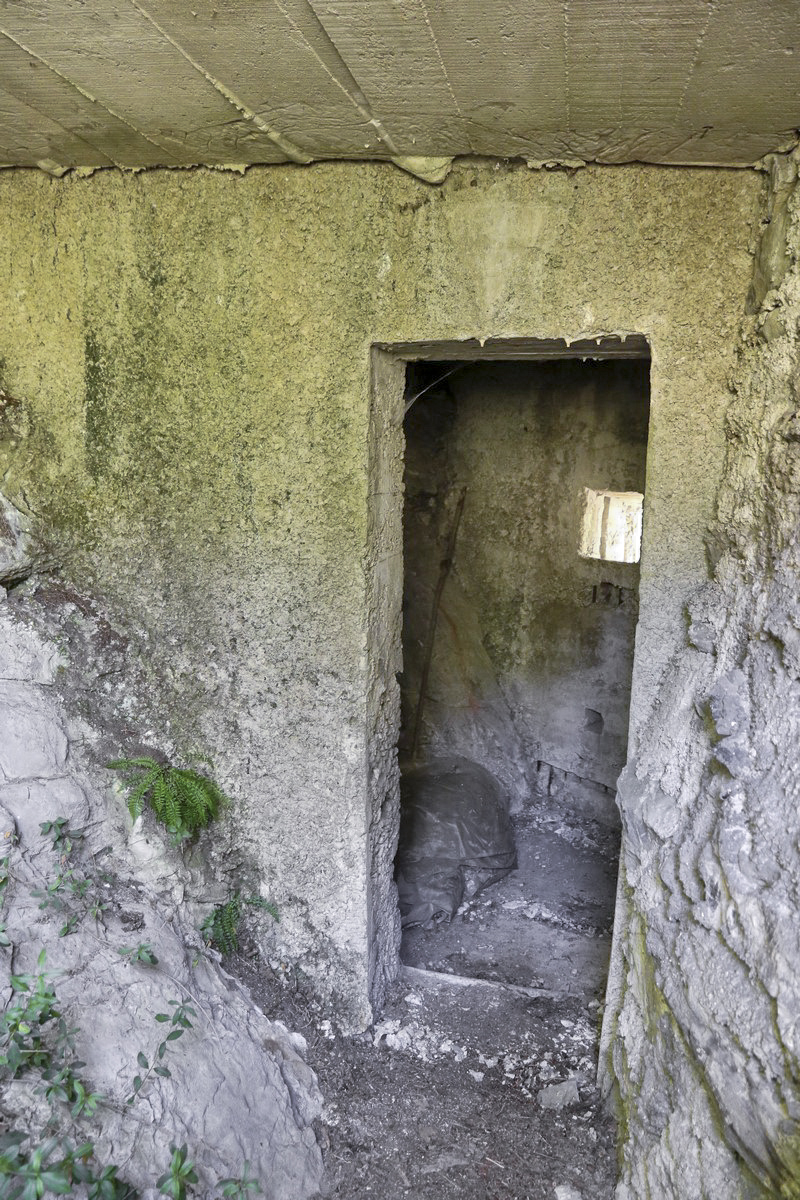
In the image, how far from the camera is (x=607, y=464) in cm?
537

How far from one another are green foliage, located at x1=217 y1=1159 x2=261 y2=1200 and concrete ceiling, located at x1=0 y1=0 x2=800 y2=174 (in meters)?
2.86

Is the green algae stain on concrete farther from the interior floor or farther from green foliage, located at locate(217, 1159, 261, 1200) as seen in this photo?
the interior floor

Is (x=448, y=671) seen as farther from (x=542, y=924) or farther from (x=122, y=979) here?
(x=122, y=979)

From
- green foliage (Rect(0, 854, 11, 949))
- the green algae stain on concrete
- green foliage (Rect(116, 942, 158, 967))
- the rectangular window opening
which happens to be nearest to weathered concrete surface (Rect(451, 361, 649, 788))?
the rectangular window opening

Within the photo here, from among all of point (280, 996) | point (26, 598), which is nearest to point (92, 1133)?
point (280, 996)

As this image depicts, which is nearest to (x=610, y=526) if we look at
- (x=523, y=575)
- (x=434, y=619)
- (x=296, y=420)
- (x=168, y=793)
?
(x=523, y=575)

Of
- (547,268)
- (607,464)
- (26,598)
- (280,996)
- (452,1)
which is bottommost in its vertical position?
(280,996)

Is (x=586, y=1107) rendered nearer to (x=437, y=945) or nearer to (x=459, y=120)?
(x=437, y=945)

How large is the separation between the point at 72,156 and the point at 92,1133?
2862mm

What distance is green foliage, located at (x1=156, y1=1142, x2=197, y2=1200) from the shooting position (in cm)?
209

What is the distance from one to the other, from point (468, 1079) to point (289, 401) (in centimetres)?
261

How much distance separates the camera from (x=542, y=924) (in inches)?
179

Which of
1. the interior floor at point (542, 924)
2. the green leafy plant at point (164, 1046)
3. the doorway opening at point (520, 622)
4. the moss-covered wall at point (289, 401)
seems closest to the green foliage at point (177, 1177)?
the green leafy plant at point (164, 1046)

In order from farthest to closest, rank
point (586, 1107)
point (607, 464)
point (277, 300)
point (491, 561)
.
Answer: point (491, 561)
point (607, 464)
point (586, 1107)
point (277, 300)
